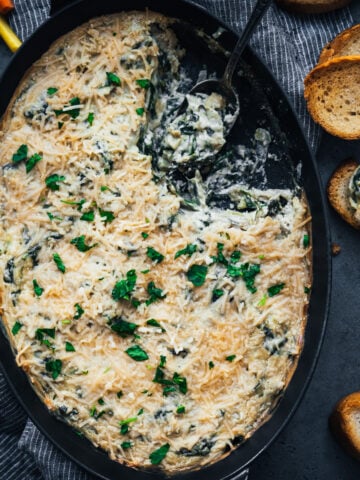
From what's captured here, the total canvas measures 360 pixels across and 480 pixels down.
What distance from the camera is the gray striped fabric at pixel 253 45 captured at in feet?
11.6

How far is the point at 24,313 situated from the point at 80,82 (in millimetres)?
1279

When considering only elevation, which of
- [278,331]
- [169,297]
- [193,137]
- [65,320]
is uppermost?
[193,137]

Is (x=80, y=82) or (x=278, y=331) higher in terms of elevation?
(x=80, y=82)

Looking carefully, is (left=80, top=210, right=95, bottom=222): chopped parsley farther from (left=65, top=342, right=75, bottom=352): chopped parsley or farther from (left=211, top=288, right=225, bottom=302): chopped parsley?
(left=211, top=288, right=225, bottom=302): chopped parsley

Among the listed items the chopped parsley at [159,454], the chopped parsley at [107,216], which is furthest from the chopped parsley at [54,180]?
the chopped parsley at [159,454]

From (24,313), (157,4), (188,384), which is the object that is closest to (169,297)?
(188,384)

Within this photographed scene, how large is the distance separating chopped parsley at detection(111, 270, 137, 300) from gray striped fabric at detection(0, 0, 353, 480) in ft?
3.32

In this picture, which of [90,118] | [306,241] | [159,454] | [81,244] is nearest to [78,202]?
[81,244]

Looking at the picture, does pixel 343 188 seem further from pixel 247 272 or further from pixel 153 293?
pixel 153 293

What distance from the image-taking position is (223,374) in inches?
125

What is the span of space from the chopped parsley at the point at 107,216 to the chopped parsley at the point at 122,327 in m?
0.53

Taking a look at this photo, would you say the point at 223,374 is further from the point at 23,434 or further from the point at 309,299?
the point at 23,434

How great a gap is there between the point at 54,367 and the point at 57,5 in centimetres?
193

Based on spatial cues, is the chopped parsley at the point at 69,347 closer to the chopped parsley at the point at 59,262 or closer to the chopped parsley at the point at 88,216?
the chopped parsley at the point at 59,262
